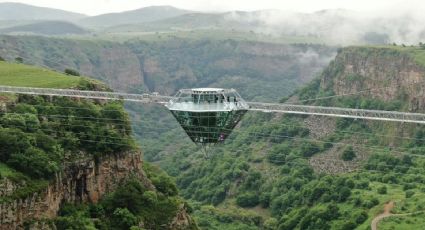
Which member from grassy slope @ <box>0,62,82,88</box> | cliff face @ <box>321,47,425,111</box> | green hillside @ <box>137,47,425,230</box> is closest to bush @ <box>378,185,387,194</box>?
green hillside @ <box>137,47,425,230</box>

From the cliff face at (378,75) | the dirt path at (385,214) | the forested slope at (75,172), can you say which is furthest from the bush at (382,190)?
the forested slope at (75,172)

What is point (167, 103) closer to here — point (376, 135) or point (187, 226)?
point (187, 226)

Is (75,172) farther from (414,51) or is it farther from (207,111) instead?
(414,51)

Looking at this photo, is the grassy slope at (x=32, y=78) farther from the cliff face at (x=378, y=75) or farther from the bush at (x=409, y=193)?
the cliff face at (x=378, y=75)

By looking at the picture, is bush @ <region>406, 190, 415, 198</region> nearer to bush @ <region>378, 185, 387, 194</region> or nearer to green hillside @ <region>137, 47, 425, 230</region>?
green hillside @ <region>137, 47, 425, 230</region>

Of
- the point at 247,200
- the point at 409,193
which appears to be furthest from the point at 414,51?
the point at 409,193

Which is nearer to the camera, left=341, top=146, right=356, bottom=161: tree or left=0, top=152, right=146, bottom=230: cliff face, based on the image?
left=0, top=152, right=146, bottom=230: cliff face

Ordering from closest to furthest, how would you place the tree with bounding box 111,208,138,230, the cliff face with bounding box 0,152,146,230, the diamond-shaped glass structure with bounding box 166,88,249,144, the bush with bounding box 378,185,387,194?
the cliff face with bounding box 0,152,146,230
the diamond-shaped glass structure with bounding box 166,88,249,144
the tree with bounding box 111,208,138,230
the bush with bounding box 378,185,387,194
